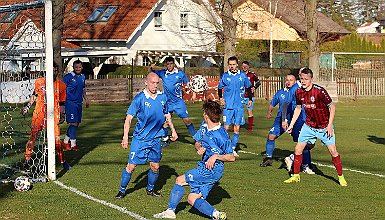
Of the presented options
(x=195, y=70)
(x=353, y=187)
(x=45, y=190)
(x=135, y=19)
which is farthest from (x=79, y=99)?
(x=135, y=19)

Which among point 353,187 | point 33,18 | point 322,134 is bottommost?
point 353,187

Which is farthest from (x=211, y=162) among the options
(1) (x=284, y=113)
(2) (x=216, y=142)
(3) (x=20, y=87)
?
(3) (x=20, y=87)

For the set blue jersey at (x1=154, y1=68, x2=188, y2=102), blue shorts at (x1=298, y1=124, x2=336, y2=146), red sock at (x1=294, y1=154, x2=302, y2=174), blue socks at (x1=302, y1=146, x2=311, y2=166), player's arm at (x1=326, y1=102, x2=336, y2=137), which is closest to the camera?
player's arm at (x1=326, y1=102, x2=336, y2=137)

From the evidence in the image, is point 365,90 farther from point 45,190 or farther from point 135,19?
point 45,190

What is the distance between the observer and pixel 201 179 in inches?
362

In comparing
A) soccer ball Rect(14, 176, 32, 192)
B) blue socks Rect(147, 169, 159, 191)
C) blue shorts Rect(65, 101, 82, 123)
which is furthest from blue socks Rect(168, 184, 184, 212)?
blue shorts Rect(65, 101, 82, 123)

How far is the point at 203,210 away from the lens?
30.0 ft

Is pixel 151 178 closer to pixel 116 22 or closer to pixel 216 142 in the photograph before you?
pixel 216 142

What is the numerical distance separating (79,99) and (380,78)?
31243 mm

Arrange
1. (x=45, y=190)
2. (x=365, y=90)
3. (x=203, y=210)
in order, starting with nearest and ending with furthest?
(x=203, y=210), (x=45, y=190), (x=365, y=90)

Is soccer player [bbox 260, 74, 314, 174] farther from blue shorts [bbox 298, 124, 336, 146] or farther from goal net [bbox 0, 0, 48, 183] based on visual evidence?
goal net [bbox 0, 0, 48, 183]

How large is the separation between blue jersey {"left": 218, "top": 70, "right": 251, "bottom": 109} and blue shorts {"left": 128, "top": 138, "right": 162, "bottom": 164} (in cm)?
538

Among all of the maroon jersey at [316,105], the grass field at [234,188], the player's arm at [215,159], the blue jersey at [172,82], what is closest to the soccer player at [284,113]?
the grass field at [234,188]

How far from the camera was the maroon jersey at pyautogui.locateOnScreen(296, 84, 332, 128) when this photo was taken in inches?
486
